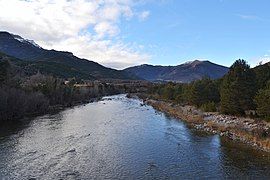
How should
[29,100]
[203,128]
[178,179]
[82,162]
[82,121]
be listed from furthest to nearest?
[29,100] < [82,121] < [203,128] < [82,162] < [178,179]

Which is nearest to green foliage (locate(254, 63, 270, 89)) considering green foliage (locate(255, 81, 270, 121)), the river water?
green foliage (locate(255, 81, 270, 121))

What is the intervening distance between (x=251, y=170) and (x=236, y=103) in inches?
842

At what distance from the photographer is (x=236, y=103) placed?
4169 cm

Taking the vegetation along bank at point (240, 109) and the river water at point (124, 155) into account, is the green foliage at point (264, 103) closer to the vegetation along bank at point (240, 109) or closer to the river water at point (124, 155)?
the vegetation along bank at point (240, 109)

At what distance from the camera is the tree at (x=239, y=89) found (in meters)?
40.4

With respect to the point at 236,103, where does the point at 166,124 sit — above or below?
below

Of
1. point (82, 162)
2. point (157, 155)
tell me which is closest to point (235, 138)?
point (157, 155)

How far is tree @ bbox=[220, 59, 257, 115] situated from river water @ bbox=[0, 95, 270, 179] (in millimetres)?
8178

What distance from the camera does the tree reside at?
4041 cm

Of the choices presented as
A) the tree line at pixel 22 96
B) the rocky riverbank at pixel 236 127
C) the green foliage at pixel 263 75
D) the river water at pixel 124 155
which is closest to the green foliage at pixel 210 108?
the rocky riverbank at pixel 236 127

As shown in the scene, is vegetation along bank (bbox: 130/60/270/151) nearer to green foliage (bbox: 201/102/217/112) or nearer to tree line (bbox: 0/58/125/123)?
green foliage (bbox: 201/102/217/112)

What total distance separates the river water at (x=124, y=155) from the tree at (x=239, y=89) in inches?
322

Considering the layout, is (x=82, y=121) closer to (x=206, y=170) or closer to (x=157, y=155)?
(x=157, y=155)

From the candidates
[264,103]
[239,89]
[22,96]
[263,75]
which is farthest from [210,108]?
[22,96]
